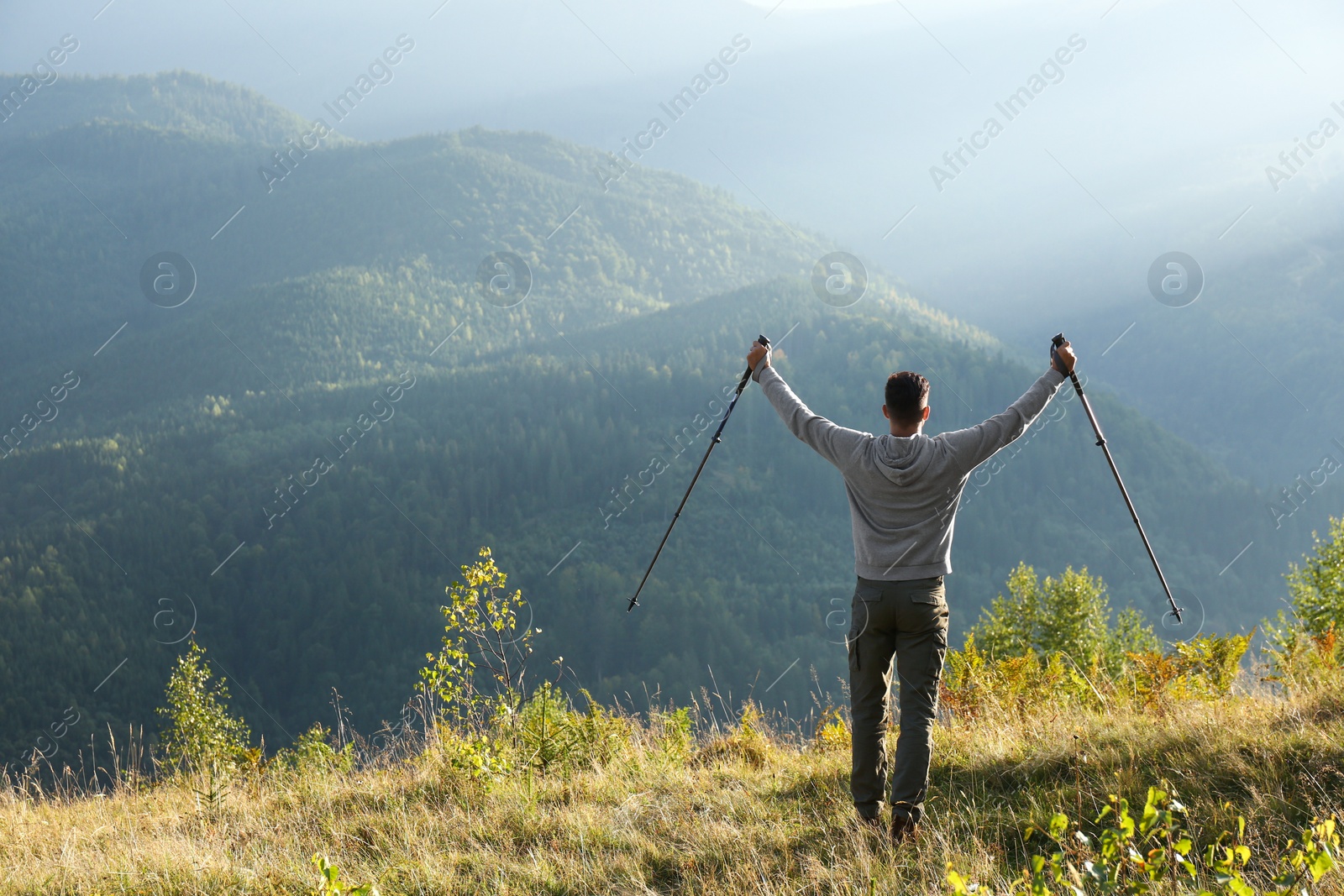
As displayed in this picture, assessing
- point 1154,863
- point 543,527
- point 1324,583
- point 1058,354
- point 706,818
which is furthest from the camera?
point 543,527

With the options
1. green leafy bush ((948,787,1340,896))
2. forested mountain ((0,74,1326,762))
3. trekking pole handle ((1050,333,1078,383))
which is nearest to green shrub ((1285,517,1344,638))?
trekking pole handle ((1050,333,1078,383))

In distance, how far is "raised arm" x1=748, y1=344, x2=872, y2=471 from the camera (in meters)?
3.85

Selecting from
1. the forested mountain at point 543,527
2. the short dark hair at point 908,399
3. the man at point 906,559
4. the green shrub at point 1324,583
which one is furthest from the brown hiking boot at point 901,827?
the forested mountain at point 543,527

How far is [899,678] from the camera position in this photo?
3.82 m

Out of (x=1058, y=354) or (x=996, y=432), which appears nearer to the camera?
(x=996, y=432)

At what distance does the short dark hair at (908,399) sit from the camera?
3.78 metres

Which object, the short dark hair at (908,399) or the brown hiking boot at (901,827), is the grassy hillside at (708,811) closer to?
the brown hiking boot at (901,827)

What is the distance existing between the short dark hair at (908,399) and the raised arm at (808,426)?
0.58 feet

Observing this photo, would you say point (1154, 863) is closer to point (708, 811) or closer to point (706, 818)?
point (706, 818)

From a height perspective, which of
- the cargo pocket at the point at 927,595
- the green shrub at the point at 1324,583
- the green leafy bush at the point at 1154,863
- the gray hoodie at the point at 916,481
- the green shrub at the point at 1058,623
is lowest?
the green shrub at the point at 1058,623

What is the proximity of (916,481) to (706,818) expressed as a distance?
1.96 metres

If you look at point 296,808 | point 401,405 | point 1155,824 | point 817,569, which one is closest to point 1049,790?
point 1155,824

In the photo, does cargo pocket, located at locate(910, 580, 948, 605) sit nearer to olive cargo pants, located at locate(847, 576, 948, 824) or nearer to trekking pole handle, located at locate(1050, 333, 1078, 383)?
olive cargo pants, located at locate(847, 576, 948, 824)

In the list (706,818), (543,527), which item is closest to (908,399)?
(706,818)
